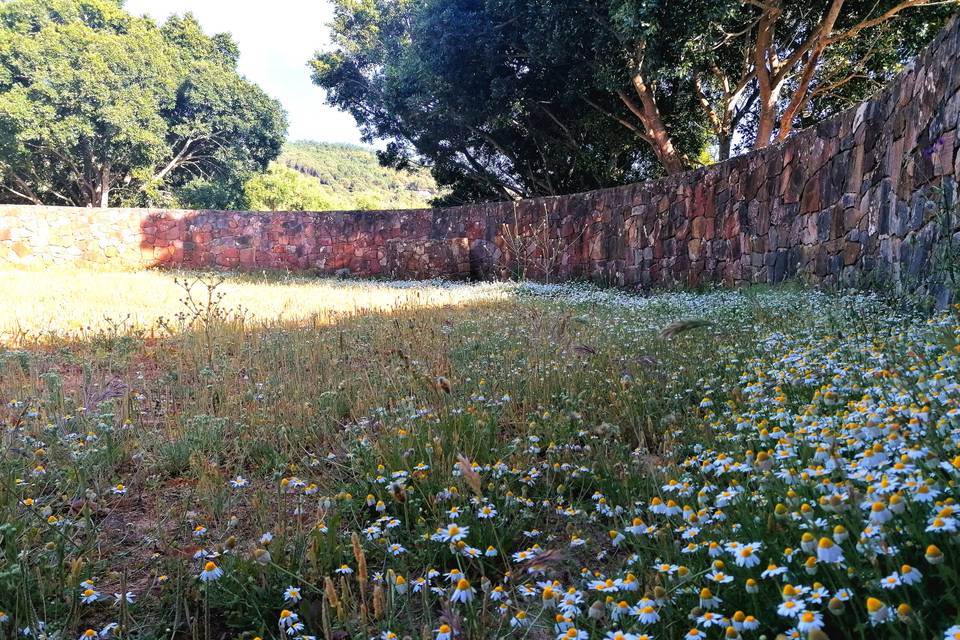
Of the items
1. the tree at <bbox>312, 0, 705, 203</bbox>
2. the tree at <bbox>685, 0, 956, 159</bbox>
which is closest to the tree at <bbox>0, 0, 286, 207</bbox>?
the tree at <bbox>312, 0, 705, 203</bbox>

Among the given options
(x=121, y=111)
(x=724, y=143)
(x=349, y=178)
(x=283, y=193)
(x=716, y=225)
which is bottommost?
(x=716, y=225)

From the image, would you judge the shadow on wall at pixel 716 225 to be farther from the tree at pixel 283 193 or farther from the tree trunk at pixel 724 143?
the tree at pixel 283 193

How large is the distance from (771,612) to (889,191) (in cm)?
436

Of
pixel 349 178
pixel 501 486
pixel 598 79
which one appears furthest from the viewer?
pixel 349 178

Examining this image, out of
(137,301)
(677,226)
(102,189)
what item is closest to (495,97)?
(677,226)

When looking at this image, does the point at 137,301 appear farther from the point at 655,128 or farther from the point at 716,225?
the point at 655,128

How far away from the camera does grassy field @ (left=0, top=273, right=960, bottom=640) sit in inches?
45.4

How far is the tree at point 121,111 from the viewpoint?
64.1 feet

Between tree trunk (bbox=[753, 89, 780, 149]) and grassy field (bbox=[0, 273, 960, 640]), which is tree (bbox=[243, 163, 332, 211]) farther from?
grassy field (bbox=[0, 273, 960, 640])

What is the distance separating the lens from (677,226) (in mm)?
8664

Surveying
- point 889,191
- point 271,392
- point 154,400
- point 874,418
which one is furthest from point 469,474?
point 889,191

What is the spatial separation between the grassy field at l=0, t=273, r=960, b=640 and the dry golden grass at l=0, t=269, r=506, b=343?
120 cm

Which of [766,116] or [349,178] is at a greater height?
[349,178]

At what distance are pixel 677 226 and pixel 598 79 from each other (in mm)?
4363
